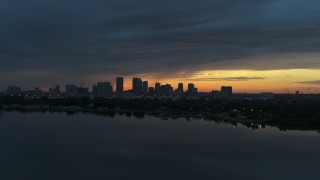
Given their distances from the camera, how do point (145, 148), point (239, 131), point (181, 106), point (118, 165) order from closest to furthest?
point (118, 165), point (145, 148), point (239, 131), point (181, 106)

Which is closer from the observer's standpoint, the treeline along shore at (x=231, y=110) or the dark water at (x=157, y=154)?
the dark water at (x=157, y=154)

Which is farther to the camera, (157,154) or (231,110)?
(231,110)

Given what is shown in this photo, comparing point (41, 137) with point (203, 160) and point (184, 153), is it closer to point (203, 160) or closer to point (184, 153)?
Result: point (184, 153)

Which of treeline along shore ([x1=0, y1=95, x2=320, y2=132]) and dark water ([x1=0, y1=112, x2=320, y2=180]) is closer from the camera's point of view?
dark water ([x1=0, y1=112, x2=320, y2=180])

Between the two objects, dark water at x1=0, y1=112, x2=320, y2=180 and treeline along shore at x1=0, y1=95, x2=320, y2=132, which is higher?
treeline along shore at x1=0, y1=95, x2=320, y2=132

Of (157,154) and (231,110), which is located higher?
(231,110)

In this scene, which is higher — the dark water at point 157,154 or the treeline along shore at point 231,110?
the treeline along shore at point 231,110

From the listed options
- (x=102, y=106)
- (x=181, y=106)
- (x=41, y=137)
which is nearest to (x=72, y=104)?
(x=102, y=106)

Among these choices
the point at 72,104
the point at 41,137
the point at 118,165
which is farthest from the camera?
the point at 72,104
